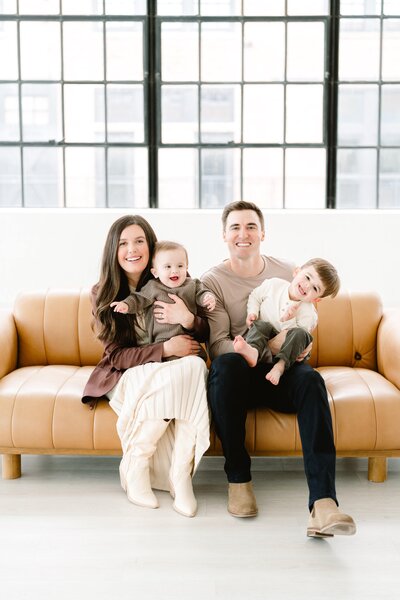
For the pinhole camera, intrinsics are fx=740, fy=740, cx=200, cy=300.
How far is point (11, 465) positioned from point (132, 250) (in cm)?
103

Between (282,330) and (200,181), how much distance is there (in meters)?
2.08

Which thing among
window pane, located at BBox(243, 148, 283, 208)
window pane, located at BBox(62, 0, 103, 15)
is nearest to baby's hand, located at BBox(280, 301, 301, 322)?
window pane, located at BBox(243, 148, 283, 208)

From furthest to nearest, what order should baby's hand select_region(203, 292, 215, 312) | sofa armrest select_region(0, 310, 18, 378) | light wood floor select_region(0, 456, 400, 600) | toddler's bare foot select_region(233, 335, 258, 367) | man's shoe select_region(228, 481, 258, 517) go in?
1. sofa armrest select_region(0, 310, 18, 378)
2. baby's hand select_region(203, 292, 215, 312)
3. toddler's bare foot select_region(233, 335, 258, 367)
4. man's shoe select_region(228, 481, 258, 517)
5. light wood floor select_region(0, 456, 400, 600)

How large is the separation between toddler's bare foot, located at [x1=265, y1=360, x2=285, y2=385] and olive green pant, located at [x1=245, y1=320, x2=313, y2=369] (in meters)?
0.02

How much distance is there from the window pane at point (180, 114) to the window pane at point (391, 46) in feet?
3.96

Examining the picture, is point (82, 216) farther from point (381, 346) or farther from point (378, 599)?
point (378, 599)

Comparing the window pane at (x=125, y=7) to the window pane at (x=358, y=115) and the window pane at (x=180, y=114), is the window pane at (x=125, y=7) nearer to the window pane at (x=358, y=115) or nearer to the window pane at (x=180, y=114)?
the window pane at (x=180, y=114)

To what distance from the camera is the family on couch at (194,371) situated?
107 inches

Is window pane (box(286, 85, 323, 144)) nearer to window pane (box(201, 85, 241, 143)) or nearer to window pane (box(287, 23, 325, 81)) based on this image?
window pane (box(287, 23, 325, 81))

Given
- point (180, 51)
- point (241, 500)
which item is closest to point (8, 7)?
point (180, 51)

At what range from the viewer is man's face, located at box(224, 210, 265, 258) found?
3.02 m

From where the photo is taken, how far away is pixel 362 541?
8.25 ft

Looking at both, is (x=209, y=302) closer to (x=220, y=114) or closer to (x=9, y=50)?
(x=220, y=114)

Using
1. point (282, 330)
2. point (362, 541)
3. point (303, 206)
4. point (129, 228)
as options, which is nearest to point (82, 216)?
point (303, 206)
